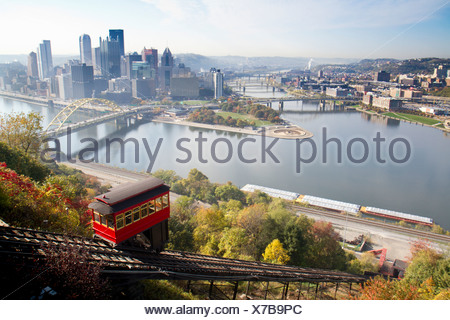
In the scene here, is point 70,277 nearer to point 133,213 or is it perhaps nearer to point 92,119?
→ point 133,213

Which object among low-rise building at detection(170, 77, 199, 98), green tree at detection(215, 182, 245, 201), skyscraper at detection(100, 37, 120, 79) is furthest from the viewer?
skyscraper at detection(100, 37, 120, 79)

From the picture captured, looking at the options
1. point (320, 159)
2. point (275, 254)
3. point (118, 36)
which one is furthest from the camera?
point (118, 36)

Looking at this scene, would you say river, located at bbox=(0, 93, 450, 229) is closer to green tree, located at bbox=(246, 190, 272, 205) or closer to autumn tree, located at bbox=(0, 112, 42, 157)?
green tree, located at bbox=(246, 190, 272, 205)

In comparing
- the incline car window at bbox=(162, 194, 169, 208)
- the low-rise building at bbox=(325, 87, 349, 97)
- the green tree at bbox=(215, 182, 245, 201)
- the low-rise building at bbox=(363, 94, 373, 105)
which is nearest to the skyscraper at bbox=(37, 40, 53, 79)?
the green tree at bbox=(215, 182, 245, 201)

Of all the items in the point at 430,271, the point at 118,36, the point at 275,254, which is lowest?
the point at 275,254

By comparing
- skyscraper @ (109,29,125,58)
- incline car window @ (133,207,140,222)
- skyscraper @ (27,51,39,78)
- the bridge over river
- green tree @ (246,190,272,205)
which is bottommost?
green tree @ (246,190,272,205)

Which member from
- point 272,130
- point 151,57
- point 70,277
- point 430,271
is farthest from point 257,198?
point 151,57
